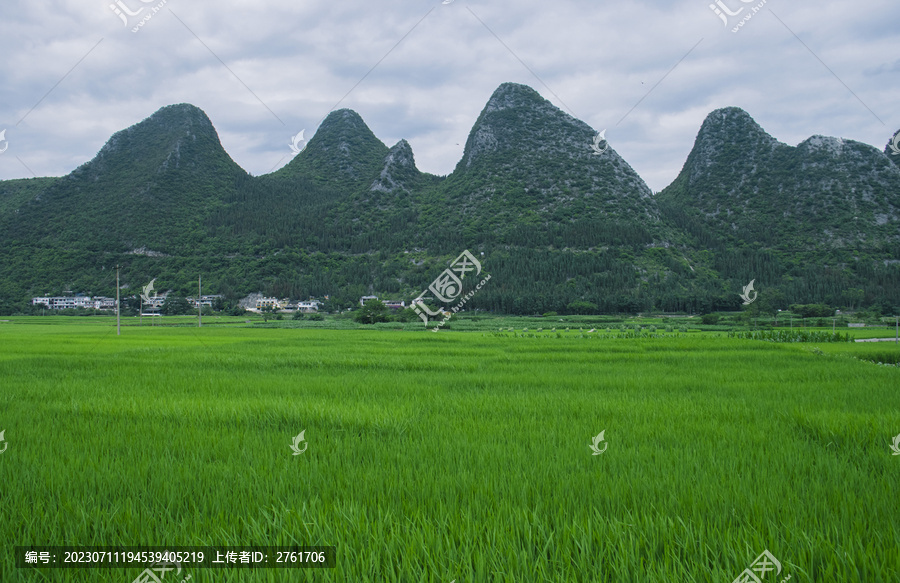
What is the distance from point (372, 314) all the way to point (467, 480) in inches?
1313

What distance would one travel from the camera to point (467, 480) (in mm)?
3115

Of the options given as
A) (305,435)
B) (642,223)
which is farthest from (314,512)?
(642,223)

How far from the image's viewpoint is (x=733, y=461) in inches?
140

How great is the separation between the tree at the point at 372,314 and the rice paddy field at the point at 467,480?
28251mm

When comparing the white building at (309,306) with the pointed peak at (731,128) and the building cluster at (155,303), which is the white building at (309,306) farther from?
the pointed peak at (731,128)

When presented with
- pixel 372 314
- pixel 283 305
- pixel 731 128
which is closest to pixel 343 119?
pixel 283 305

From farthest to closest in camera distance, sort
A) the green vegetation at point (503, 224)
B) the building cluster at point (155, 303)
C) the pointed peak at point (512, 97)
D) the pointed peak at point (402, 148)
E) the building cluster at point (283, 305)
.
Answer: the pointed peak at point (402, 148), the pointed peak at point (512, 97), the building cluster at point (283, 305), the green vegetation at point (503, 224), the building cluster at point (155, 303)

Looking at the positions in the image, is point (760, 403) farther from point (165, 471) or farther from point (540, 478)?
point (165, 471)

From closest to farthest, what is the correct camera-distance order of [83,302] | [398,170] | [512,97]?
[83,302] → [512,97] → [398,170]

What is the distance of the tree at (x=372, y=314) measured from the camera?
3572 cm

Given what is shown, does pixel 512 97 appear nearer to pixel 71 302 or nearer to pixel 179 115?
pixel 179 115

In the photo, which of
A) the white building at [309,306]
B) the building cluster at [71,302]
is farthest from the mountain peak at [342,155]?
the building cluster at [71,302]

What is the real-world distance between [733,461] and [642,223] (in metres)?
68.2

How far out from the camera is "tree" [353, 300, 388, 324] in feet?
117
